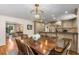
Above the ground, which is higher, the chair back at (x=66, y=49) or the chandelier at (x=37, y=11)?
the chandelier at (x=37, y=11)

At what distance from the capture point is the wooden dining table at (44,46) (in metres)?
1.58

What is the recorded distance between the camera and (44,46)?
158 centimetres

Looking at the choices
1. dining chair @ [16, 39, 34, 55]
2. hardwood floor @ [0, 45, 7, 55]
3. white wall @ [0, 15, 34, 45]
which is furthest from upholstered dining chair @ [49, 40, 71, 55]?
hardwood floor @ [0, 45, 7, 55]

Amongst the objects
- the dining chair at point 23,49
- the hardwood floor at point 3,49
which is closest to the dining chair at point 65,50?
the dining chair at point 23,49

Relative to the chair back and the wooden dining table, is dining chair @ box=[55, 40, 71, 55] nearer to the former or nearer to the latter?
the chair back

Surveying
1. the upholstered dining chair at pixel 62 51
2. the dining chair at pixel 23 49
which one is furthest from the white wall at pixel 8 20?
the upholstered dining chair at pixel 62 51

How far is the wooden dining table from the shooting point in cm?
158

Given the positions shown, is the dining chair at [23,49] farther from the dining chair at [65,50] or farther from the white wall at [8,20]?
the dining chair at [65,50]

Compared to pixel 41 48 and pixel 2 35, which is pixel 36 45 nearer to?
pixel 41 48

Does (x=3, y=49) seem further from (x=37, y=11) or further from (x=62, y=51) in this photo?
(x=62, y=51)

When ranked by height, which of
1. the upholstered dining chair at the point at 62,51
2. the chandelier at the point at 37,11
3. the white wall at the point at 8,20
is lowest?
the upholstered dining chair at the point at 62,51

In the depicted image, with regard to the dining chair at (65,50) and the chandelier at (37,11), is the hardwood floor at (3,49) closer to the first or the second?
the chandelier at (37,11)

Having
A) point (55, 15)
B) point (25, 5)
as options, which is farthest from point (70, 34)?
point (25, 5)
